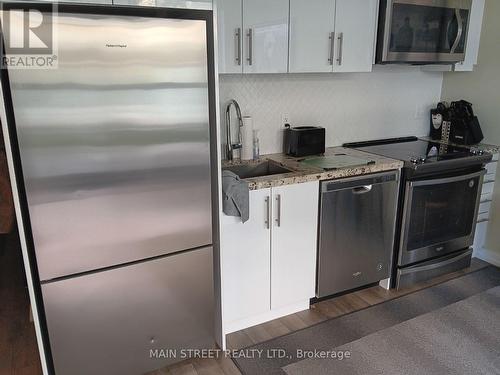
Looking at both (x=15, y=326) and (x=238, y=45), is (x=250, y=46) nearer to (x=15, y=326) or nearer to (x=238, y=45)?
(x=238, y=45)

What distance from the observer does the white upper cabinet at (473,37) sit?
9.82 ft

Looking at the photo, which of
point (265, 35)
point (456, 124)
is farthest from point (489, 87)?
point (265, 35)

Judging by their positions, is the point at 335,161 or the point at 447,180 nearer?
the point at 335,161

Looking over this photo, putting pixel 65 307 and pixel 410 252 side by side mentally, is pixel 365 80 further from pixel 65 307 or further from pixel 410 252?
pixel 65 307

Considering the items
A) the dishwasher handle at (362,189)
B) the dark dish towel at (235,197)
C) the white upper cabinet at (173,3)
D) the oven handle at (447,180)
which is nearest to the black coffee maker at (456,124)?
the oven handle at (447,180)

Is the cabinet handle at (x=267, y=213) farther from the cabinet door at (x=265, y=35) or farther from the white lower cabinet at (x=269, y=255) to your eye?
the cabinet door at (x=265, y=35)

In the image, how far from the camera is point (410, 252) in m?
2.84

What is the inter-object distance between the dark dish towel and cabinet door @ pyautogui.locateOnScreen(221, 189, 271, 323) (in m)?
0.09

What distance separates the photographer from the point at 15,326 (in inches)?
99.1

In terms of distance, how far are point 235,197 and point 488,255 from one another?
97.5 inches

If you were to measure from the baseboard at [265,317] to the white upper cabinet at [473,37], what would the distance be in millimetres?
2201

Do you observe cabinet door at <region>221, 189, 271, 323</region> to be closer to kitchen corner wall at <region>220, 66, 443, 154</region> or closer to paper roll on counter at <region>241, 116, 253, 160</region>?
paper roll on counter at <region>241, 116, 253, 160</region>

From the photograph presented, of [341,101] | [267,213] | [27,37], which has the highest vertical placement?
[27,37]

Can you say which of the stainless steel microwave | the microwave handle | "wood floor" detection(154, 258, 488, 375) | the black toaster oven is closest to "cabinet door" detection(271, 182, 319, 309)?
"wood floor" detection(154, 258, 488, 375)
